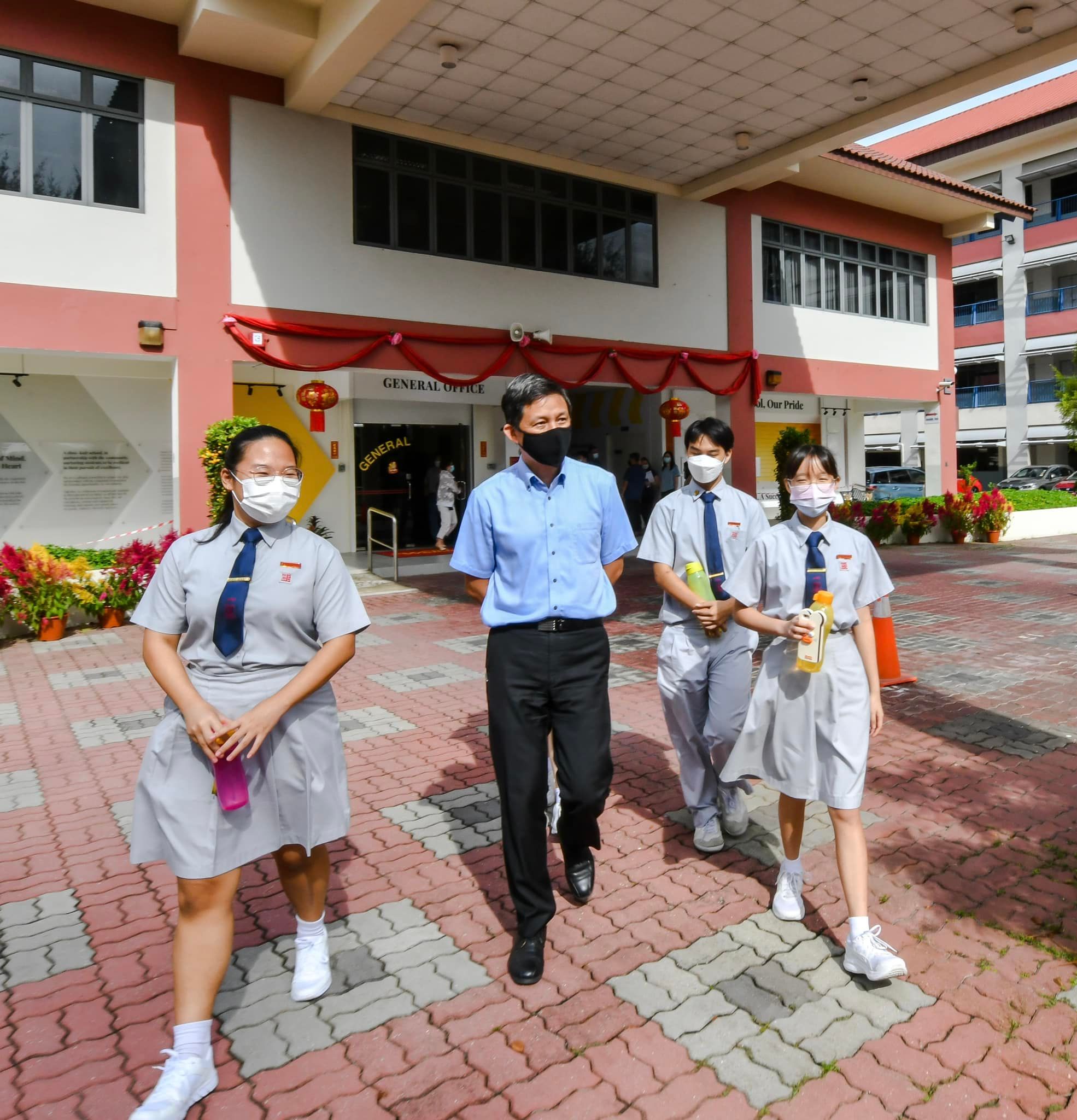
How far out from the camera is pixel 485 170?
13484mm

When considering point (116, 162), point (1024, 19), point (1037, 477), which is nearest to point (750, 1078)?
point (1024, 19)

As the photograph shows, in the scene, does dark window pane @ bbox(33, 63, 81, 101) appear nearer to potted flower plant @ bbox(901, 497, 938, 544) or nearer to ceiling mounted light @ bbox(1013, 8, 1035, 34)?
ceiling mounted light @ bbox(1013, 8, 1035, 34)

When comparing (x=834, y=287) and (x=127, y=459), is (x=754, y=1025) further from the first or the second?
(x=834, y=287)

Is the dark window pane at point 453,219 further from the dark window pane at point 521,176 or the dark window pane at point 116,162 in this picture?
the dark window pane at point 116,162

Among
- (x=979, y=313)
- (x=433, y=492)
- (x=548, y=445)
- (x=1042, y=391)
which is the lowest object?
(x=548, y=445)

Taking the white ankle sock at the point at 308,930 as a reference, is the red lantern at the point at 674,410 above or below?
above

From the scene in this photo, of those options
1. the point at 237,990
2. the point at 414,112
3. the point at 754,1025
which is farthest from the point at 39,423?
the point at 754,1025

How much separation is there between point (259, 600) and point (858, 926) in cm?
233

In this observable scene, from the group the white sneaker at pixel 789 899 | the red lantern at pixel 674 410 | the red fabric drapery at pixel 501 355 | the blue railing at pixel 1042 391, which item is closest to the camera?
the white sneaker at pixel 789 899

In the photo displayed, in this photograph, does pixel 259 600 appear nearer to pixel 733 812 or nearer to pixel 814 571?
pixel 814 571

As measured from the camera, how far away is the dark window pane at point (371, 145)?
12.3 meters

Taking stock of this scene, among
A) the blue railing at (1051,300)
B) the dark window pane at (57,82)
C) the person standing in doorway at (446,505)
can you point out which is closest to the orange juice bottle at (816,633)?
the dark window pane at (57,82)

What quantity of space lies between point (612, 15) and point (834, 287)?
10.6 meters

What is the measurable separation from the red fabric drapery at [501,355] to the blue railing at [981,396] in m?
30.6
